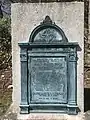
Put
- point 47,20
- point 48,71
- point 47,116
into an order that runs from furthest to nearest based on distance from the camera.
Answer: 1. point 47,116
2. point 48,71
3. point 47,20

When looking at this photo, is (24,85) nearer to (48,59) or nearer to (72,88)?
(48,59)

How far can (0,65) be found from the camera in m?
9.56

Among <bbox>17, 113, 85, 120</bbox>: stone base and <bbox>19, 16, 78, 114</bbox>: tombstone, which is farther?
<bbox>17, 113, 85, 120</bbox>: stone base

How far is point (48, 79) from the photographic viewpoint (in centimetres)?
511

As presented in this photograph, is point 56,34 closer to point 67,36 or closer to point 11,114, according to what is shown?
point 67,36

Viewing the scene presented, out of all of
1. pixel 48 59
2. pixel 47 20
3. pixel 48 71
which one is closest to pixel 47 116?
pixel 48 71

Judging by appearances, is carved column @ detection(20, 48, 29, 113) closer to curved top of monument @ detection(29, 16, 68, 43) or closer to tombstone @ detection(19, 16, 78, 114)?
tombstone @ detection(19, 16, 78, 114)

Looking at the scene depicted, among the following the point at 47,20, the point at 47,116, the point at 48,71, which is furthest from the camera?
the point at 47,116

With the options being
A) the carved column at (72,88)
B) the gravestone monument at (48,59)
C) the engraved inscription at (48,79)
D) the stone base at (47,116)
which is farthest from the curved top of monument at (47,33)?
the stone base at (47,116)

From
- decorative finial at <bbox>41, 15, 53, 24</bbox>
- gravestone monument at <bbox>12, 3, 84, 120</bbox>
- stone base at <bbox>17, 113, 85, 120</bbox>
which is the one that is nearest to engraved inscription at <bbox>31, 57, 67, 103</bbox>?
gravestone monument at <bbox>12, 3, 84, 120</bbox>

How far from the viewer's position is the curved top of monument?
196 inches

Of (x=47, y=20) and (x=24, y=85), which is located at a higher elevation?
(x=47, y=20)

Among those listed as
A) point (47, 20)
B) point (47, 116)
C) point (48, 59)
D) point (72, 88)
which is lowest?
point (47, 116)

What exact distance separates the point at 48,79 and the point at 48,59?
1.05 feet
